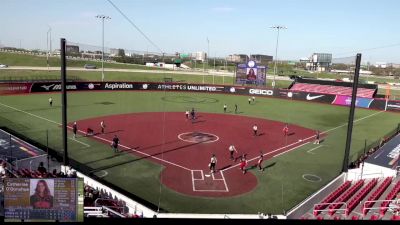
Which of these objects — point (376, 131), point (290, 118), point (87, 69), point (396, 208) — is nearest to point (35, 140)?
point (396, 208)

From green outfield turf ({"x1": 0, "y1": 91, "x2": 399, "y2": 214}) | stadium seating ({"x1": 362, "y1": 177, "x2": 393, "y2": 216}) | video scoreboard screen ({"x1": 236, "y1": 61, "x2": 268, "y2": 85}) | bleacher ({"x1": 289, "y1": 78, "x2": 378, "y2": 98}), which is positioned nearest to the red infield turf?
green outfield turf ({"x1": 0, "y1": 91, "x2": 399, "y2": 214})

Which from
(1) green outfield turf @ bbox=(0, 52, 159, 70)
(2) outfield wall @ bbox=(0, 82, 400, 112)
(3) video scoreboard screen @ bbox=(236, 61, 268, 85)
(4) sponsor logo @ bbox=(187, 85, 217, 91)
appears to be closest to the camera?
(2) outfield wall @ bbox=(0, 82, 400, 112)

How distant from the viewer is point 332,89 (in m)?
70.2

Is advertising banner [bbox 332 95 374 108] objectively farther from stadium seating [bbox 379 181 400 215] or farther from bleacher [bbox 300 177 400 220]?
stadium seating [bbox 379 181 400 215]

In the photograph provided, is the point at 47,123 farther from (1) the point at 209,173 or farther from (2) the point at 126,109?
(1) the point at 209,173

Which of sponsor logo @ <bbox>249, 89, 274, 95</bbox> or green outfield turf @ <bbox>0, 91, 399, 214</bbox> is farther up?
sponsor logo @ <bbox>249, 89, 274, 95</bbox>

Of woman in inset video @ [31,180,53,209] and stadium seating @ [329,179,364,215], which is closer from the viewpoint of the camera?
woman in inset video @ [31,180,53,209]

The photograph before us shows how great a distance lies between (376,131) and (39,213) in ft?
131

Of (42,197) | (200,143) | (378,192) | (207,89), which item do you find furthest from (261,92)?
(42,197)

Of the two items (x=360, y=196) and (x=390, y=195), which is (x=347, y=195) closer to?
(x=360, y=196)

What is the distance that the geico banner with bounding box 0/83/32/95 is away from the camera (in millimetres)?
56750

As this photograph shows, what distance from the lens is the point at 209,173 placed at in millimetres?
23844

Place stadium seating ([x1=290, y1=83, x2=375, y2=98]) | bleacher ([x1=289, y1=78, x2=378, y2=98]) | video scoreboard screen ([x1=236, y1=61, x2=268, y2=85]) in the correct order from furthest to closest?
video scoreboard screen ([x1=236, y1=61, x2=268, y2=85]), bleacher ([x1=289, y1=78, x2=378, y2=98]), stadium seating ([x1=290, y1=83, x2=375, y2=98])

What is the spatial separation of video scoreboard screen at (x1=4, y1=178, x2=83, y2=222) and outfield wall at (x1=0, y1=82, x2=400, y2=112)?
54.2 metres
